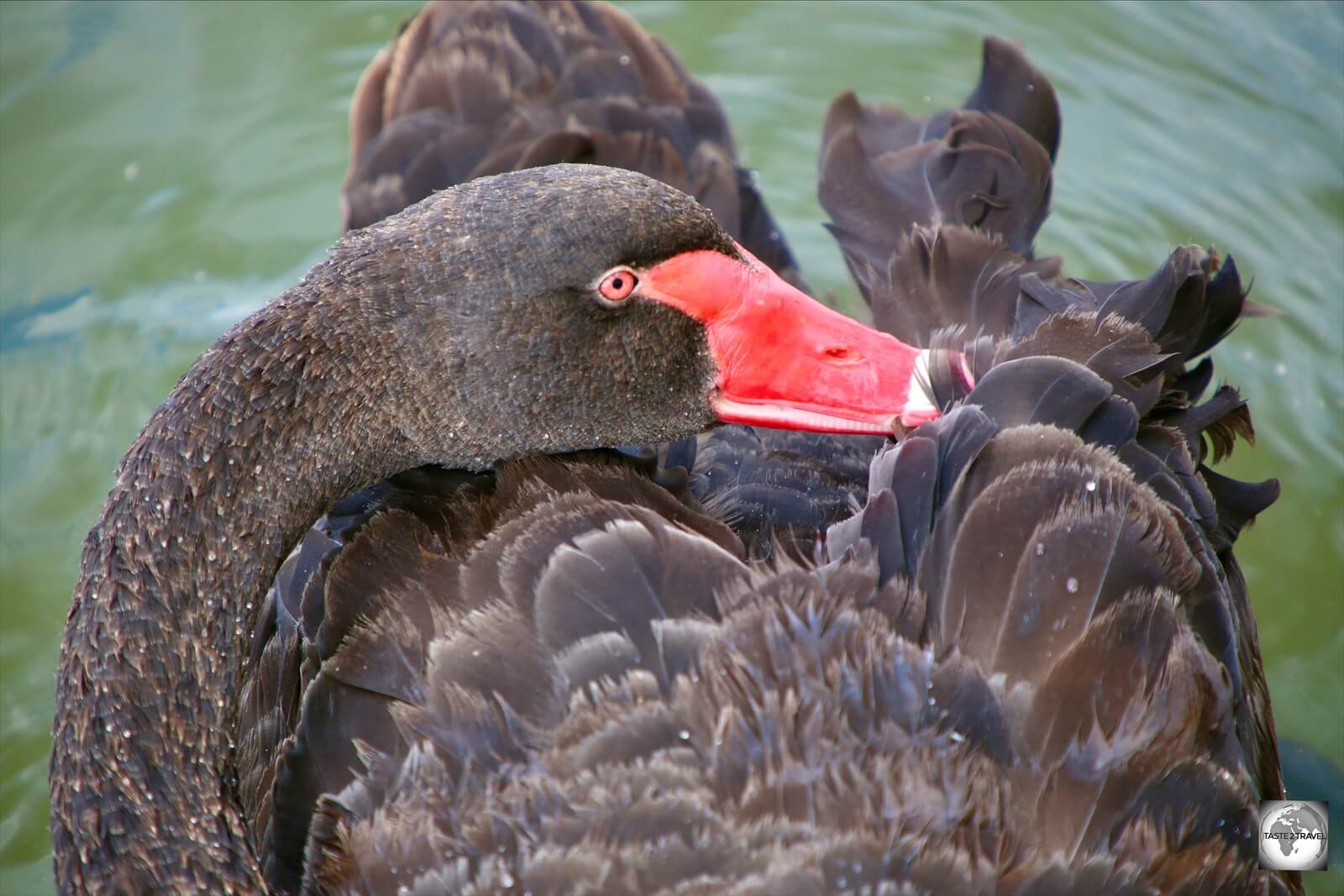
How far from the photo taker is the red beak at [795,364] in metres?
3.10

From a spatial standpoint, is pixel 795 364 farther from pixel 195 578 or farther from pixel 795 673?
pixel 195 578

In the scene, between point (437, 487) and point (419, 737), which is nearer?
point (419, 737)

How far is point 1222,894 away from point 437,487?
1.87 metres

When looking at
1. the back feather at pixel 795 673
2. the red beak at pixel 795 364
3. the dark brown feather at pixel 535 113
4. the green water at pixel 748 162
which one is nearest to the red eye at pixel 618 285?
the red beak at pixel 795 364

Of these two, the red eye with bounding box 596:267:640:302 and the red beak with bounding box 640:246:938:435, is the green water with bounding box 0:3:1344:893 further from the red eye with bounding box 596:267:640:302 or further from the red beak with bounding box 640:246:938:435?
the red eye with bounding box 596:267:640:302

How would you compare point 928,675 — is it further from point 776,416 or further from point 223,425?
point 223,425

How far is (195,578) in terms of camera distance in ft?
9.50

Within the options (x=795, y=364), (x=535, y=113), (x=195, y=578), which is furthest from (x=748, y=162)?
(x=195, y=578)

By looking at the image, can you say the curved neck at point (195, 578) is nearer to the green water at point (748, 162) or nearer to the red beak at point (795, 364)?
the red beak at point (795, 364)

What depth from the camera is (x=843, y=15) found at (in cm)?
667

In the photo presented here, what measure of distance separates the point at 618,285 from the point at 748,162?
11.0 ft

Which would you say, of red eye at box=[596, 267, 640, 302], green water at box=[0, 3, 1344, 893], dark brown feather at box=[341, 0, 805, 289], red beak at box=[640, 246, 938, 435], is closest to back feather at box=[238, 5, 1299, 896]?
red beak at box=[640, 246, 938, 435]

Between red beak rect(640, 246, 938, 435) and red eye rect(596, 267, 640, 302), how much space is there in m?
0.09

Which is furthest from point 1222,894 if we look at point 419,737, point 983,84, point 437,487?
point 983,84
